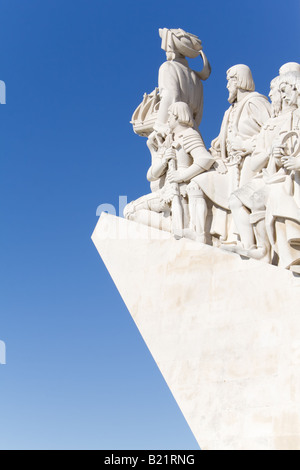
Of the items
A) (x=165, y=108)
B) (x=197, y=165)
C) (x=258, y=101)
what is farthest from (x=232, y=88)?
(x=165, y=108)

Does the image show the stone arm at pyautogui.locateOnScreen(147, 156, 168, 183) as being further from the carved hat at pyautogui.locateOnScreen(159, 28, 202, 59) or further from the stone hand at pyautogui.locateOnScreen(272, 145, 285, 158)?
the stone hand at pyautogui.locateOnScreen(272, 145, 285, 158)

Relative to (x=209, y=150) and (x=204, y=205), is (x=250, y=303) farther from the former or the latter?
(x=209, y=150)

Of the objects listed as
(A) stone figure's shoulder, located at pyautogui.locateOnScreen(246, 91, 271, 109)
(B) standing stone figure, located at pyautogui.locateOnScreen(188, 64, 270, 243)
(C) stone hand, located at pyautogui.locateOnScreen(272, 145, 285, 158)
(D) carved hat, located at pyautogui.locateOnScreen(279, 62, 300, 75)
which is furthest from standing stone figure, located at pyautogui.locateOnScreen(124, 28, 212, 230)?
(C) stone hand, located at pyautogui.locateOnScreen(272, 145, 285, 158)

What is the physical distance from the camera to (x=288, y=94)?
836 centimetres

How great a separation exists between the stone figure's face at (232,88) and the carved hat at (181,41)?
4.77 feet

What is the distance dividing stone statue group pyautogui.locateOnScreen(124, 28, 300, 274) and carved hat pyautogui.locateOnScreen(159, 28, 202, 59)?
0.01 m

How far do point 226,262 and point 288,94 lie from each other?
1.77 m

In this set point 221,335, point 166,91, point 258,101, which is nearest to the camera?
point 221,335

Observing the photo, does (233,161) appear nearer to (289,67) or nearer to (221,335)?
(289,67)

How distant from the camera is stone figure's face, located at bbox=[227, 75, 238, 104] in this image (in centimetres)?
952

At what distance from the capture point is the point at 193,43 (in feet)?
35.8

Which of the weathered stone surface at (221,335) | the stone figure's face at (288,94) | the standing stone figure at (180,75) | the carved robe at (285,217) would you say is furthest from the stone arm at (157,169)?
the carved robe at (285,217)
